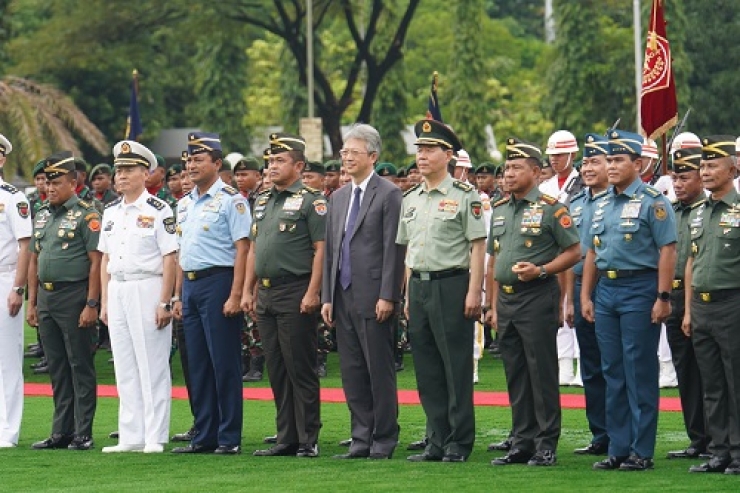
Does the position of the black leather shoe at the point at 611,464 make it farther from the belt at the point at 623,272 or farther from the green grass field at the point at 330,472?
the belt at the point at 623,272

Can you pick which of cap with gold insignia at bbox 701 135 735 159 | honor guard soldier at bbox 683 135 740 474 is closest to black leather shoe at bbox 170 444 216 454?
honor guard soldier at bbox 683 135 740 474

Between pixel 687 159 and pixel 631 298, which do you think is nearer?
pixel 631 298

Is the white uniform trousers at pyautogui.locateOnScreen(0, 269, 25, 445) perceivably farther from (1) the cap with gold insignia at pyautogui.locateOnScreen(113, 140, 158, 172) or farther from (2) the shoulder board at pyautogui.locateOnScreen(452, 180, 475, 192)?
(2) the shoulder board at pyautogui.locateOnScreen(452, 180, 475, 192)

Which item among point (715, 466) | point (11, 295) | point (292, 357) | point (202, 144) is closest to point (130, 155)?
point (202, 144)

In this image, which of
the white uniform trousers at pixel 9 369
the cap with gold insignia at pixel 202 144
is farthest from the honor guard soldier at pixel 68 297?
the cap with gold insignia at pixel 202 144

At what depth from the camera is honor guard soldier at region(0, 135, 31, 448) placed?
13453 mm

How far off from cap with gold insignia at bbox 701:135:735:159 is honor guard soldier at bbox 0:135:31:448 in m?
5.22

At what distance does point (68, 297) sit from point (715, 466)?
16.1 feet

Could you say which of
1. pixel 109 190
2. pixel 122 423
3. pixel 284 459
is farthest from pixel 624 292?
pixel 109 190

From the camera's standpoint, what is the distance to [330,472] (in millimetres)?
11445

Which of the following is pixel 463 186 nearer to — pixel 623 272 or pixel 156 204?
pixel 623 272

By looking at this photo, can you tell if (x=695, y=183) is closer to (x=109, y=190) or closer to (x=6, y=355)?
(x=6, y=355)

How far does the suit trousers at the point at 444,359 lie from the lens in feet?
39.1

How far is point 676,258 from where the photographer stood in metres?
12.1
